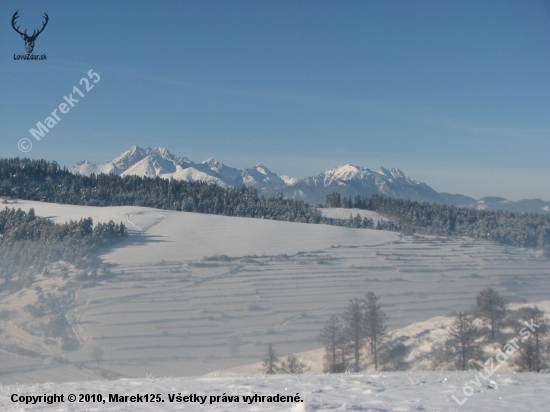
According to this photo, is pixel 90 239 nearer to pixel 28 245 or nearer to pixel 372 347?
pixel 28 245

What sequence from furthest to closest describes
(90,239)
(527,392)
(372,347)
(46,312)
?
(90,239) → (46,312) → (372,347) → (527,392)

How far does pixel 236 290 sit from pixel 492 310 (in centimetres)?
1342

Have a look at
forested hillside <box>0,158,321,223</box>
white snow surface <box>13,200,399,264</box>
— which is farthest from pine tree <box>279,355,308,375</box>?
forested hillside <box>0,158,321,223</box>

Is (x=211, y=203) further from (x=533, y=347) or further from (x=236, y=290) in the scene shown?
(x=533, y=347)

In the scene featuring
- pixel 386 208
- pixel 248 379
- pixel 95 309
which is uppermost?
pixel 386 208

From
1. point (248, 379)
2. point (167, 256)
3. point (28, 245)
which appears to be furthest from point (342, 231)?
point (248, 379)

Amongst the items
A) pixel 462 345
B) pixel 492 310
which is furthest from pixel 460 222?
pixel 462 345

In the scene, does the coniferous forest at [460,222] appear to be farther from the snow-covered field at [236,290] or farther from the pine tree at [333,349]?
the pine tree at [333,349]

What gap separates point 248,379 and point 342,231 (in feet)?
121

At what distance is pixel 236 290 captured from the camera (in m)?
23.7

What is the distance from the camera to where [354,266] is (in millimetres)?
30234

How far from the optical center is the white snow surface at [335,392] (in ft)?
19.1

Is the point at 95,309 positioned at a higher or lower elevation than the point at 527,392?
lower

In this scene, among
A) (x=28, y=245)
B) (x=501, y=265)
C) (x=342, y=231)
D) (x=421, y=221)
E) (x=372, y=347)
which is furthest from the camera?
(x=421, y=221)
